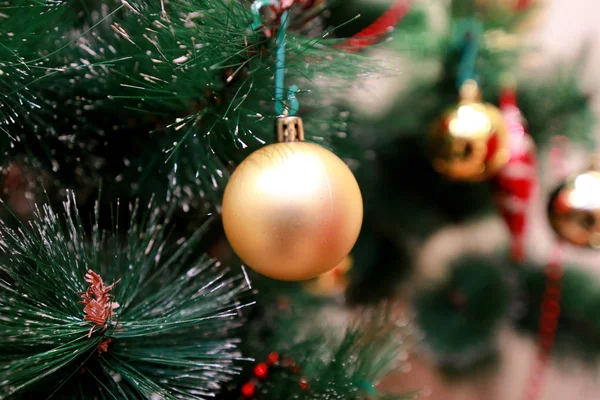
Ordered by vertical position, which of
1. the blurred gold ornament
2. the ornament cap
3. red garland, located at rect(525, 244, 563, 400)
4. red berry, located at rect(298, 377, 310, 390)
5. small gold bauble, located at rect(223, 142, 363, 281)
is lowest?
red garland, located at rect(525, 244, 563, 400)

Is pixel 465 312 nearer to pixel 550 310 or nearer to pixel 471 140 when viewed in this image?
pixel 550 310

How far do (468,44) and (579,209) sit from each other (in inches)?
8.4

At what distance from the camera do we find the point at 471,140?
0.47 metres

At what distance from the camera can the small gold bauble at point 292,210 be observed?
222mm

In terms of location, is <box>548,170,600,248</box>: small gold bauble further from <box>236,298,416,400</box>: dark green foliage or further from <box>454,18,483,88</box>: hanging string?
<box>236,298,416,400</box>: dark green foliage

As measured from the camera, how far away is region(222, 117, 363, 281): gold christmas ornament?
0.22 metres

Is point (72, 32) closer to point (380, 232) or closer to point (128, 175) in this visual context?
point (128, 175)

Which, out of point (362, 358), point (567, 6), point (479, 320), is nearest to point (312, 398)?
point (362, 358)

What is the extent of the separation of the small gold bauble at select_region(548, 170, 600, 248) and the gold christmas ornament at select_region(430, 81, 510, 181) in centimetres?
8

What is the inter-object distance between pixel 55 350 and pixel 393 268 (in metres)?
0.49

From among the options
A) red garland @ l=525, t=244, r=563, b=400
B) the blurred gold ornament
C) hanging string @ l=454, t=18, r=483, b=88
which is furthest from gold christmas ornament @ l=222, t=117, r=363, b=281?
red garland @ l=525, t=244, r=563, b=400

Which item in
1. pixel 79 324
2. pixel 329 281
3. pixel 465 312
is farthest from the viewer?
pixel 465 312

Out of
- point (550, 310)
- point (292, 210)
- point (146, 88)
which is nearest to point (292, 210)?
point (292, 210)

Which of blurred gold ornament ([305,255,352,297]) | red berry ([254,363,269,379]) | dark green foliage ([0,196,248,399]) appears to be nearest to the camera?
dark green foliage ([0,196,248,399])
